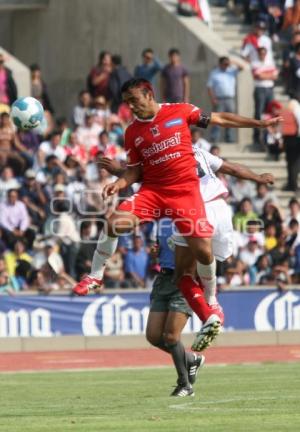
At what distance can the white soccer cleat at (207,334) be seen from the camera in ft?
45.9

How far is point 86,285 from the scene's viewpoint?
1434 centimetres

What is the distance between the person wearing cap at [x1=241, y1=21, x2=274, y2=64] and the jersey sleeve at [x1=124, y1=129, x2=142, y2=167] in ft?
57.7

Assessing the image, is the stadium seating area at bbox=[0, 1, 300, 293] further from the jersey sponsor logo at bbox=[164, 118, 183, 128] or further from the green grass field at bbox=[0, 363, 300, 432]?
the jersey sponsor logo at bbox=[164, 118, 183, 128]

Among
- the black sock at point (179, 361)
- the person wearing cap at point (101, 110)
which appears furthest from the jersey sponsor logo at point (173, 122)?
the person wearing cap at point (101, 110)

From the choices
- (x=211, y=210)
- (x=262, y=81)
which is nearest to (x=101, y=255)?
(x=211, y=210)

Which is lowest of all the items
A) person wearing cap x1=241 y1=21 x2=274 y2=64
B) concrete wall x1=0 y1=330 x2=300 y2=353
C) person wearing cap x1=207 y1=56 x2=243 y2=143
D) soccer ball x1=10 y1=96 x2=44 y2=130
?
concrete wall x1=0 y1=330 x2=300 y2=353

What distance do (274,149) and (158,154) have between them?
17.3 metres

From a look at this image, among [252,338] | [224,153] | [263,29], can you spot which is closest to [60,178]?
[252,338]

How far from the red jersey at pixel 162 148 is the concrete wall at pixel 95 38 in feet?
57.5

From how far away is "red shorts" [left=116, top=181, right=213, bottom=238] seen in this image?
1410 cm

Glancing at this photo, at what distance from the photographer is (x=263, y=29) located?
32.0 metres

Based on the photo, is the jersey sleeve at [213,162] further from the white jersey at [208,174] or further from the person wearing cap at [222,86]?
the person wearing cap at [222,86]

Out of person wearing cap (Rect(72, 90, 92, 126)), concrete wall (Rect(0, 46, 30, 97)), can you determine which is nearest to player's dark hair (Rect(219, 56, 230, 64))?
person wearing cap (Rect(72, 90, 92, 126))

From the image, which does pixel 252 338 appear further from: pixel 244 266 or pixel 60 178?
pixel 60 178
